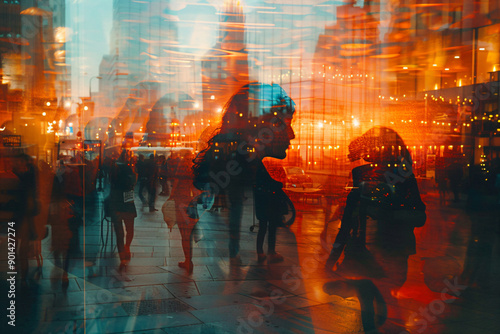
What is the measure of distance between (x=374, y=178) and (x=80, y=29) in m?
4.62

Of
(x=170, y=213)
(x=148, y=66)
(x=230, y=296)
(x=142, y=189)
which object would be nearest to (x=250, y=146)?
(x=170, y=213)

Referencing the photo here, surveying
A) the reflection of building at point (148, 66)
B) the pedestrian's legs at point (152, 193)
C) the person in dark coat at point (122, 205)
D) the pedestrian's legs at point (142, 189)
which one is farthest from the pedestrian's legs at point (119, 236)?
the pedestrian's legs at point (142, 189)

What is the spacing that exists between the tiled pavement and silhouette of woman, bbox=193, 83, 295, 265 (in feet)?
1.96

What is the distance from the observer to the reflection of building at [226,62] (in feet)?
17.5

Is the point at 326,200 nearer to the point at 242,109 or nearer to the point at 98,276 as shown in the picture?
the point at 242,109

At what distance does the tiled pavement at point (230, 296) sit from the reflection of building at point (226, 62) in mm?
1680

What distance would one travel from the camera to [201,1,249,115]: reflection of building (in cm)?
532

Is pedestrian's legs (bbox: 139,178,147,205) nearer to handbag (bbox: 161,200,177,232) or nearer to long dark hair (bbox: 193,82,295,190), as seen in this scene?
handbag (bbox: 161,200,177,232)

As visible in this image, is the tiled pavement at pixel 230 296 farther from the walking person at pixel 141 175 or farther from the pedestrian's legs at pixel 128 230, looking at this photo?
the walking person at pixel 141 175

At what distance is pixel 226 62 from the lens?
5539mm

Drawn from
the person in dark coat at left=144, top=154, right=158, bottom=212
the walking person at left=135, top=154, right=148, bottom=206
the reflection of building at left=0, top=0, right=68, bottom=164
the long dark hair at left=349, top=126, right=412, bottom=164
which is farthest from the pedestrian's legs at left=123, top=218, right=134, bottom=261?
the reflection of building at left=0, top=0, right=68, bottom=164

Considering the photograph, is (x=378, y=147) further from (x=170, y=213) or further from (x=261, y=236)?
(x=170, y=213)

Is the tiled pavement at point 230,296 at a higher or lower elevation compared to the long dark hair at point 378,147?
lower

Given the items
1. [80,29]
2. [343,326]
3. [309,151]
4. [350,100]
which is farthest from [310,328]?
[80,29]
